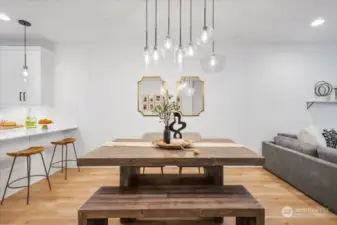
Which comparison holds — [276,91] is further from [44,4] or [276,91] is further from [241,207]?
[44,4]

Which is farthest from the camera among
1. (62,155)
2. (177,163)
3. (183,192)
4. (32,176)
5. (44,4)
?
(62,155)

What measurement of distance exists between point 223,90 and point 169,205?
127 inches

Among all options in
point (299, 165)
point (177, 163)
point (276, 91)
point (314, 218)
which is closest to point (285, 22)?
point (276, 91)

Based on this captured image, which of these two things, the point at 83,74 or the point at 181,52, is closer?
the point at 181,52

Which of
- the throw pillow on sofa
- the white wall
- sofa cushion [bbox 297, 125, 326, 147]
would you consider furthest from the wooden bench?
the throw pillow on sofa

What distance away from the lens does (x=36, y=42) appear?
435cm

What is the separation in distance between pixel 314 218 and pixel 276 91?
2.70 m

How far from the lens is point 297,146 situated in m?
3.33

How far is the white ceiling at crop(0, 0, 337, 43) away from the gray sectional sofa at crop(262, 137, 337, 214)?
1994mm

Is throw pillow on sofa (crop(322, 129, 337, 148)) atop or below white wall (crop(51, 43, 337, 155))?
below

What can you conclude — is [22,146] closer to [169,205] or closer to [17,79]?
[17,79]

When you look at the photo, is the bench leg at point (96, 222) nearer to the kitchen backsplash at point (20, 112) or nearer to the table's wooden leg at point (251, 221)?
the table's wooden leg at point (251, 221)

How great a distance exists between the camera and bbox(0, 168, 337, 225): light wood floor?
2342mm

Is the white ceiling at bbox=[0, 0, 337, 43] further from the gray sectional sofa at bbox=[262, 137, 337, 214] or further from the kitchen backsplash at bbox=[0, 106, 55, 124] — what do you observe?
the gray sectional sofa at bbox=[262, 137, 337, 214]
